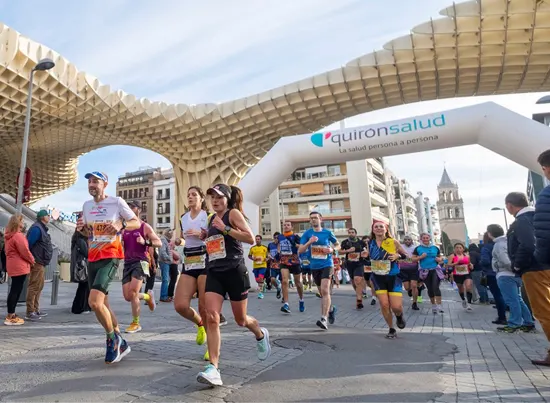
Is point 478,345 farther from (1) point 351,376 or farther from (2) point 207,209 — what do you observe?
(2) point 207,209

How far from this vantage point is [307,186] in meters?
48.7

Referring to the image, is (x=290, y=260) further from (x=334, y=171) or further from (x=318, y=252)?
(x=334, y=171)

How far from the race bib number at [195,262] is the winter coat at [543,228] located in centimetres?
315

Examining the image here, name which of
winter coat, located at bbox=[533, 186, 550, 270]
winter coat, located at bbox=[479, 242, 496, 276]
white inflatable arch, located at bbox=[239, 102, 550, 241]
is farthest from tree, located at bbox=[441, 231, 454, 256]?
winter coat, located at bbox=[533, 186, 550, 270]

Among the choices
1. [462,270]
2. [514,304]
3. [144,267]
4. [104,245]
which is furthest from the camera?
[462,270]

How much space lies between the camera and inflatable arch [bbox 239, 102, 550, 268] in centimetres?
1044

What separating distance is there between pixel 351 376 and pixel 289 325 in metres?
2.62

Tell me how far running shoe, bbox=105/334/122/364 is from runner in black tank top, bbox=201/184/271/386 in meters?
1.01

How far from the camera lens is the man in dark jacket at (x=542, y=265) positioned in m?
→ 3.31

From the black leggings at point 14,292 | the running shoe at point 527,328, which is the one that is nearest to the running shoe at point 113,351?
the black leggings at point 14,292

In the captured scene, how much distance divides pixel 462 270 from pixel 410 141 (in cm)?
478

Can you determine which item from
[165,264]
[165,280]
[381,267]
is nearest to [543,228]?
[381,267]

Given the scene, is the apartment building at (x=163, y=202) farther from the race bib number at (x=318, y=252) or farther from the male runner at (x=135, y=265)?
the male runner at (x=135, y=265)

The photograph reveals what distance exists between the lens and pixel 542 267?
A: 3650 mm
